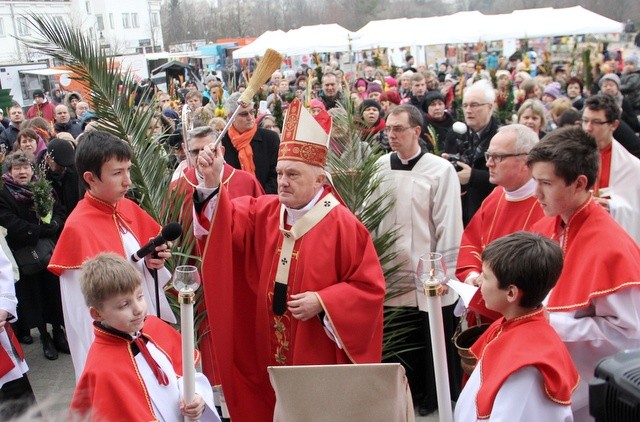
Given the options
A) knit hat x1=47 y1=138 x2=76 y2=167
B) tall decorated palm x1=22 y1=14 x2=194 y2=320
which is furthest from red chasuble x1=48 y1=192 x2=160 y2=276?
knit hat x1=47 y1=138 x2=76 y2=167

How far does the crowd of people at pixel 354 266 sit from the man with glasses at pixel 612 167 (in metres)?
0.01

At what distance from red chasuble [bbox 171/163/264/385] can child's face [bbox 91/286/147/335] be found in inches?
45.1

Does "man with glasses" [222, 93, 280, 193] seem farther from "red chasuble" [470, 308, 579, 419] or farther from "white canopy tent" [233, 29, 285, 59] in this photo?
"white canopy tent" [233, 29, 285, 59]

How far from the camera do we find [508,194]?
4309 mm

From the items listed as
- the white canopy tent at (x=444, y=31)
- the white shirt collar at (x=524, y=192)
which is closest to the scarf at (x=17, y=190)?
the white shirt collar at (x=524, y=192)

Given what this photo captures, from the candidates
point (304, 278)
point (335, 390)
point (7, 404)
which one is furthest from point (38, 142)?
point (7, 404)

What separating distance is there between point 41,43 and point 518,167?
2.99 metres

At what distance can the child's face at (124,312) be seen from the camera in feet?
9.55

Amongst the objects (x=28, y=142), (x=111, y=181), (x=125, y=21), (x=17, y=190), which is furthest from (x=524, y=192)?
(x=125, y=21)

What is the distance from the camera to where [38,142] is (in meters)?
8.14

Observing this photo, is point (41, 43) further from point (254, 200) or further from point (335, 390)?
point (335, 390)

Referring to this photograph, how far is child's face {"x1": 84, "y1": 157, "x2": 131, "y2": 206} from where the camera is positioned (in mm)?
3947

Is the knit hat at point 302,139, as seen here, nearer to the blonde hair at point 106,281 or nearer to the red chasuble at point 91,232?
the red chasuble at point 91,232

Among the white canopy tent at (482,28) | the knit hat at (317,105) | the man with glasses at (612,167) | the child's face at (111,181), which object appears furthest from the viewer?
the white canopy tent at (482,28)
